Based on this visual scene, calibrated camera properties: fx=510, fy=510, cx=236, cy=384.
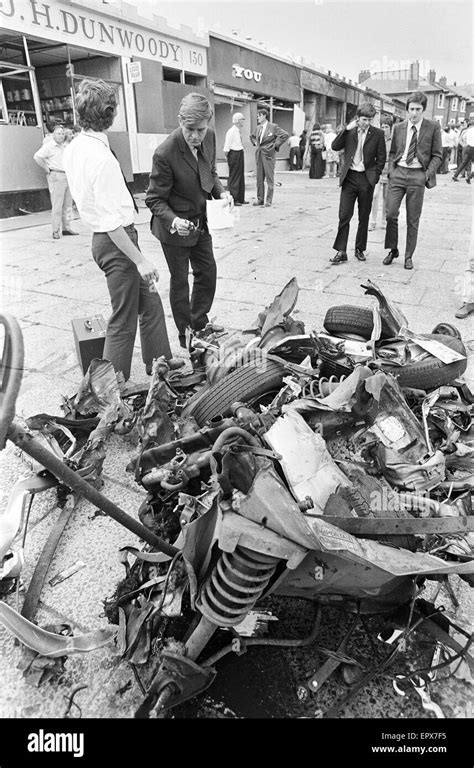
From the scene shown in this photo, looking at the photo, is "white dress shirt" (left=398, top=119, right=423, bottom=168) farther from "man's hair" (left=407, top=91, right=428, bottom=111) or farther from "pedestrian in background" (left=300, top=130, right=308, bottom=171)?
"pedestrian in background" (left=300, top=130, right=308, bottom=171)

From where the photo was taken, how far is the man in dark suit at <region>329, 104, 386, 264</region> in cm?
642

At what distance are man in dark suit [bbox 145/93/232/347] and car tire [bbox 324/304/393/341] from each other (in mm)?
1340

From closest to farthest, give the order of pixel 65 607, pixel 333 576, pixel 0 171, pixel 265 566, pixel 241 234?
pixel 265 566, pixel 333 576, pixel 65 607, pixel 241 234, pixel 0 171

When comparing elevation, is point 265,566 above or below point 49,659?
above

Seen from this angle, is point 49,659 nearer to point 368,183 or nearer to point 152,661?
point 152,661

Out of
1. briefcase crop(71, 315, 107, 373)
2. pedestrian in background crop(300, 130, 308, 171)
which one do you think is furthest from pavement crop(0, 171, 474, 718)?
pedestrian in background crop(300, 130, 308, 171)

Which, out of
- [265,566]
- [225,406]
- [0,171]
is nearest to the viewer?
[265,566]

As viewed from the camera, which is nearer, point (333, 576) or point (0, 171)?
point (333, 576)

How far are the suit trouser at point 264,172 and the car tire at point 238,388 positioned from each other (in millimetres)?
9327

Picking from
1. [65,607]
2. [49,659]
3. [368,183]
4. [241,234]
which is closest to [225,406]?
[65,607]

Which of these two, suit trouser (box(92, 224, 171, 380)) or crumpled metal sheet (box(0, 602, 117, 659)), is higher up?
suit trouser (box(92, 224, 171, 380))

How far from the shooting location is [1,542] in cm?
217

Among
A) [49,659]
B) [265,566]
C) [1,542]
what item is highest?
[265,566]

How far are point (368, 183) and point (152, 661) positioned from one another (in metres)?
6.29
